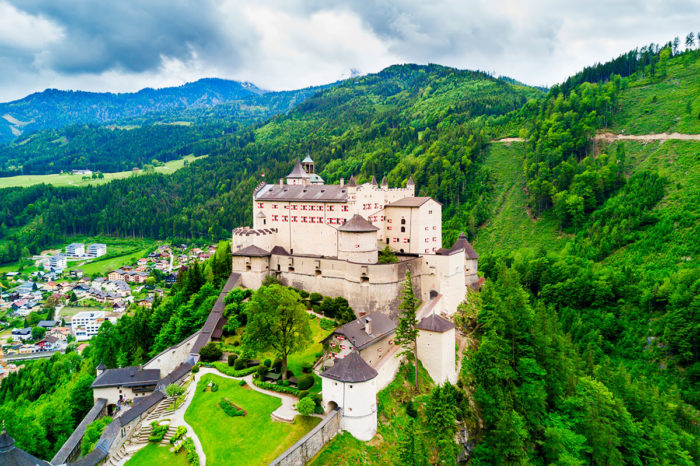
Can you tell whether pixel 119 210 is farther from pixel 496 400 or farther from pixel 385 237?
pixel 496 400

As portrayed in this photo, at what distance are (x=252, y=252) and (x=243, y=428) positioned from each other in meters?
26.3

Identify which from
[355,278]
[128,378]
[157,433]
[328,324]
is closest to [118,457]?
[157,433]

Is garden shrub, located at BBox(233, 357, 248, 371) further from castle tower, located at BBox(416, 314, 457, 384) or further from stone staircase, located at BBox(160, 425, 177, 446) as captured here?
castle tower, located at BBox(416, 314, 457, 384)

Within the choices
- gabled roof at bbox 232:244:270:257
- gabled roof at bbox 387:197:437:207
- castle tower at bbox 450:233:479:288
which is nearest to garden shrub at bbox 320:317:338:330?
gabled roof at bbox 232:244:270:257

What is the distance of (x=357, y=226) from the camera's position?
4997 cm

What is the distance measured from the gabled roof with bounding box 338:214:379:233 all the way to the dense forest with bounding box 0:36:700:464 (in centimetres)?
1577

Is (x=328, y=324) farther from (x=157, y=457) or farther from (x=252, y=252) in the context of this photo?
(x=157, y=457)

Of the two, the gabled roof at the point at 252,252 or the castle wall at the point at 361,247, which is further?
the gabled roof at the point at 252,252

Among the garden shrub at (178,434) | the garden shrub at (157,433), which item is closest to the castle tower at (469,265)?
the garden shrub at (178,434)

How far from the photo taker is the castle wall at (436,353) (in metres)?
41.9

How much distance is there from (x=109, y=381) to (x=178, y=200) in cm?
16311

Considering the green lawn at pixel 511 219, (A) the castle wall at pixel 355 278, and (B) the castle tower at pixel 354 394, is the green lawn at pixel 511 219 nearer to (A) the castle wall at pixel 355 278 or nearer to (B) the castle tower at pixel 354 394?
(A) the castle wall at pixel 355 278

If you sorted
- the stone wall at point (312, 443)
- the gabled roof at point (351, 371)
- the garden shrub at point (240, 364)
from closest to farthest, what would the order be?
the stone wall at point (312, 443), the gabled roof at point (351, 371), the garden shrub at point (240, 364)

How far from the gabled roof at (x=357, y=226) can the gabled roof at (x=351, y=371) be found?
→ 18943mm
